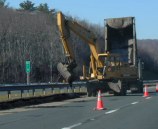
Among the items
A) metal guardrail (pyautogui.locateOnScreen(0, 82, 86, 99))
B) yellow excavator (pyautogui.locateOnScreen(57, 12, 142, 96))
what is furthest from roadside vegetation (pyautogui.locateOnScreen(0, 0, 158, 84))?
yellow excavator (pyautogui.locateOnScreen(57, 12, 142, 96))

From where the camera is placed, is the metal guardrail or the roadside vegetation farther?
the roadside vegetation

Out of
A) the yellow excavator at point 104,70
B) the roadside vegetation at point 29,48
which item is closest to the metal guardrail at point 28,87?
the yellow excavator at point 104,70

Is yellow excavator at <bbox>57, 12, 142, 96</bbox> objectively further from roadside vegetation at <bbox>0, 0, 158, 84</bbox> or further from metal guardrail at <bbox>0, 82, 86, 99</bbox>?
roadside vegetation at <bbox>0, 0, 158, 84</bbox>

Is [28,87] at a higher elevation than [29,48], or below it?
below

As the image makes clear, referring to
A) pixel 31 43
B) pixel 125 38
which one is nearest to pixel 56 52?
pixel 31 43

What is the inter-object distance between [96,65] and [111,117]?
66.6 feet

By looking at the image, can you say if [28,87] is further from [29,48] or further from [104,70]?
[29,48]

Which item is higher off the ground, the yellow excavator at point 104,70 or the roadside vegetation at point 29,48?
the roadside vegetation at point 29,48

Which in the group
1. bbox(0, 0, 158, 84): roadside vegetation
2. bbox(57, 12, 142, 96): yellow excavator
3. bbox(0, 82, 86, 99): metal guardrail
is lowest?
bbox(0, 82, 86, 99): metal guardrail

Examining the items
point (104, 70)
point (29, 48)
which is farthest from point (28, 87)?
point (29, 48)

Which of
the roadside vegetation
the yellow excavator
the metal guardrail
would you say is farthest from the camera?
the roadside vegetation

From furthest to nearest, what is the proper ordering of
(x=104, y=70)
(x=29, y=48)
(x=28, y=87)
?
(x=29, y=48) < (x=28, y=87) < (x=104, y=70)

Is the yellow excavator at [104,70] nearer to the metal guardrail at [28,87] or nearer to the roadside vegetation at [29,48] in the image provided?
the metal guardrail at [28,87]

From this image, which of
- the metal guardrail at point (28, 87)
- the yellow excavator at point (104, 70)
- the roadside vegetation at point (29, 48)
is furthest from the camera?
the roadside vegetation at point (29, 48)
